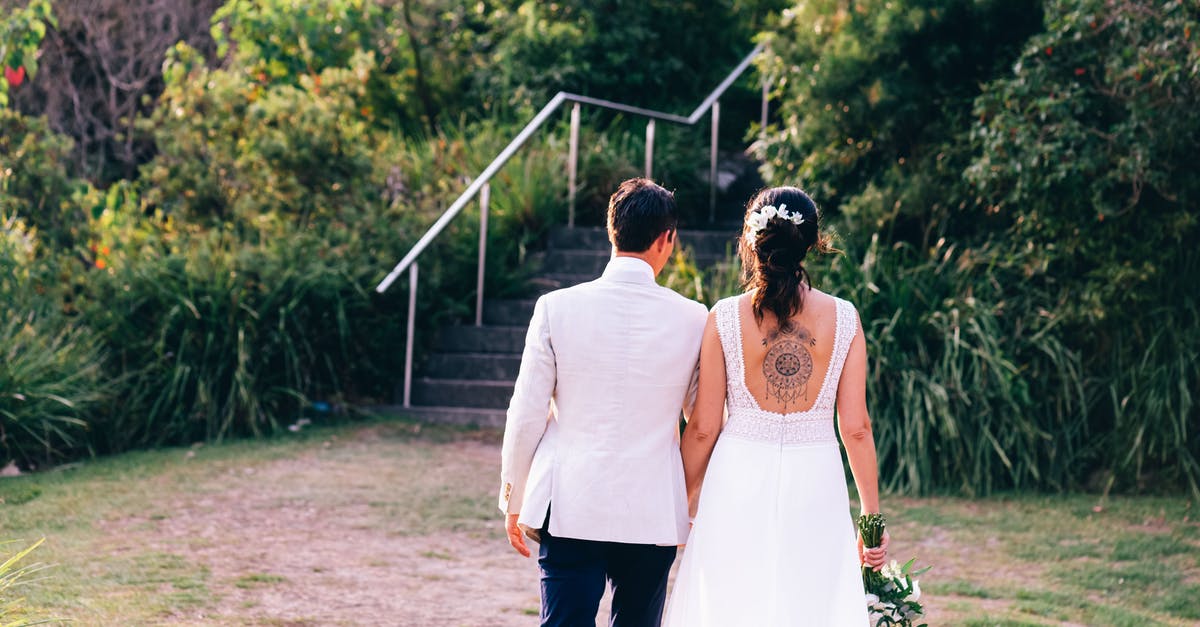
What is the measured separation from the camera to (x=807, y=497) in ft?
10.8

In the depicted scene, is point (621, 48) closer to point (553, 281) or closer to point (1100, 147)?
point (553, 281)

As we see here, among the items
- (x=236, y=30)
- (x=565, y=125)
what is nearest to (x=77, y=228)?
(x=236, y=30)

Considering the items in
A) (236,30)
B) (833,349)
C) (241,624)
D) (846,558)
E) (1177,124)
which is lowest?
(241,624)

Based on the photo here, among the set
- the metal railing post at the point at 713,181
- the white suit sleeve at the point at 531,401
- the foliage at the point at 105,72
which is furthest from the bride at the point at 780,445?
the foliage at the point at 105,72

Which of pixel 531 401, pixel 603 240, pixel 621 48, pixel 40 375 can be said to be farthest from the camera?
pixel 621 48

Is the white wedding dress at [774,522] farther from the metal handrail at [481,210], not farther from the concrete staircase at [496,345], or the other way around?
the metal handrail at [481,210]

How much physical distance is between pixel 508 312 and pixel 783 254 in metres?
6.02

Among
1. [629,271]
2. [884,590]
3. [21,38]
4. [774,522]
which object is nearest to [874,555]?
[884,590]

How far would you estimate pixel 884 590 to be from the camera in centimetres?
334

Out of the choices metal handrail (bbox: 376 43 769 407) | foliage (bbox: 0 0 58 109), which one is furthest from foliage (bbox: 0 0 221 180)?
metal handrail (bbox: 376 43 769 407)

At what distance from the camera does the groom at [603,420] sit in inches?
123

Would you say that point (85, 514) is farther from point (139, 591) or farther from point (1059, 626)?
point (1059, 626)

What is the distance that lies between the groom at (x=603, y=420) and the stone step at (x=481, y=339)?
561cm

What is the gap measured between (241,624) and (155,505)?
203cm
